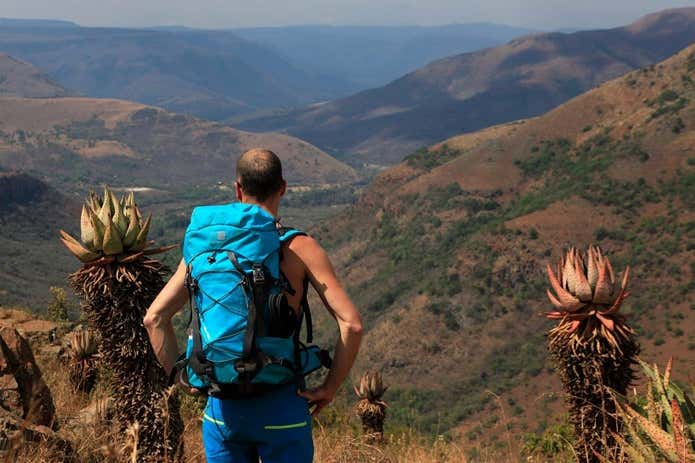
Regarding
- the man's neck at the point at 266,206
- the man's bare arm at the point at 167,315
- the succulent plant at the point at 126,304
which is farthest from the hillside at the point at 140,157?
the man's neck at the point at 266,206

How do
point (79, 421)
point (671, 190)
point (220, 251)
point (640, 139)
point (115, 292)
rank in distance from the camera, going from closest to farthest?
point (220, 251)
point (115, 292)
point (79, 421)
point (671, 190)
point (640, 139)

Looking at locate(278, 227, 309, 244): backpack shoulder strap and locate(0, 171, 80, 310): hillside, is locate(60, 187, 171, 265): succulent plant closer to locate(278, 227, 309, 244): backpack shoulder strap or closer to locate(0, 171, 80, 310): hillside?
locate(278, 227, 309, 244): backpack shoulder strap

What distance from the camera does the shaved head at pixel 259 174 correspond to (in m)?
3.21

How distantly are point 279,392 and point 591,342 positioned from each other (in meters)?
2.04

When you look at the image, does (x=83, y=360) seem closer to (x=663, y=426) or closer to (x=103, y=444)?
(x=103, y=444)

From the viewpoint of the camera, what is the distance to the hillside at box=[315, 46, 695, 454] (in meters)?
38.2

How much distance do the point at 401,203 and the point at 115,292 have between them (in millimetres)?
65987

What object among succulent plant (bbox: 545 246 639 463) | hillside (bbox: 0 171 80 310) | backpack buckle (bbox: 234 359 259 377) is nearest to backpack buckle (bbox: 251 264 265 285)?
backpack buckle (bbox: 234 359 259 377)

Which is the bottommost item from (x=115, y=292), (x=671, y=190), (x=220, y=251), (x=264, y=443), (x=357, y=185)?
(x=357, y=185)

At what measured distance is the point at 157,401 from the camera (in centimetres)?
460

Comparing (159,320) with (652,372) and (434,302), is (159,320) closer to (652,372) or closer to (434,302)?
(652,372)

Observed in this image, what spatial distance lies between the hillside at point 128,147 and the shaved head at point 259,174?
431ft

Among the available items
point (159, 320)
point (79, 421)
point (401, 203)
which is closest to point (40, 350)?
point (79, 421)

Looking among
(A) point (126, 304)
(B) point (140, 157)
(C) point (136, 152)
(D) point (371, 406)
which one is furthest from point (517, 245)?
(C) point (136, 152)
